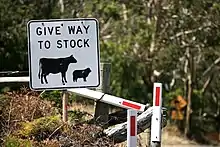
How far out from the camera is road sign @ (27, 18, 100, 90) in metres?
7.71

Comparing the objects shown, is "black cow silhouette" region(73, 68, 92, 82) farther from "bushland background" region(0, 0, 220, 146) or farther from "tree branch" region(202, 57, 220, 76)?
"tree branch" region(202, 57, 220, 76)

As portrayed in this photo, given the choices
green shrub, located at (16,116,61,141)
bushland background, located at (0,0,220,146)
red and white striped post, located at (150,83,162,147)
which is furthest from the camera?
bushland background, located at (0,0,220,146)

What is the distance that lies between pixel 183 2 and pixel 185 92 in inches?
314

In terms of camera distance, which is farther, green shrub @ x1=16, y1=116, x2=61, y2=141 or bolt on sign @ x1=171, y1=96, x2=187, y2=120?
bolt on sign @ x1=171, y1=96, x2=187, y2=120

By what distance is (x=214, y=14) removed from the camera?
24406 mm

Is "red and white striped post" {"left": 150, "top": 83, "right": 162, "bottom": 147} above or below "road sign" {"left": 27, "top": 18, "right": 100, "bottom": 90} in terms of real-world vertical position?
below

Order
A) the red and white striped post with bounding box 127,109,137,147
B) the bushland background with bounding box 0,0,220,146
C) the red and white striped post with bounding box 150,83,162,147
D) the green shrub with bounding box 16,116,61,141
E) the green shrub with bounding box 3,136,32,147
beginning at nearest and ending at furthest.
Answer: the red and white striped post with bounding box 127,109,137,147, the red and white striped post with bounding box 150,83,162,147, the green shrub with bounding box 3,136,32,147, the green shrub with bounding box 16,116,61,141, the bushland background with bounding box 0,0,220,146

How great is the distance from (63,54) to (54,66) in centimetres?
Result: 18

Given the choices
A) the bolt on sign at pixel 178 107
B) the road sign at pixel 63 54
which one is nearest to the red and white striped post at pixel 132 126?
the road sign at pixel 63 54

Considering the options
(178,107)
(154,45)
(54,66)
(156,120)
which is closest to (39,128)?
(54,66)

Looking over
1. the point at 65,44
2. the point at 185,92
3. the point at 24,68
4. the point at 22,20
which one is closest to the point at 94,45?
the point at 65,44

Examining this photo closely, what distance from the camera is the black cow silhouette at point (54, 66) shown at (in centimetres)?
770

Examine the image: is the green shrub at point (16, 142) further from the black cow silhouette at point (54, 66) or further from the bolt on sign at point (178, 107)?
the bolt on sign at point (178, 107)

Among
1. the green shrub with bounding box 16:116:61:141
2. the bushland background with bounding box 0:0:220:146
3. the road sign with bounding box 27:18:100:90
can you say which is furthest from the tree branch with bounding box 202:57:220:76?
the road sign with bounding box 27:18:100:90
